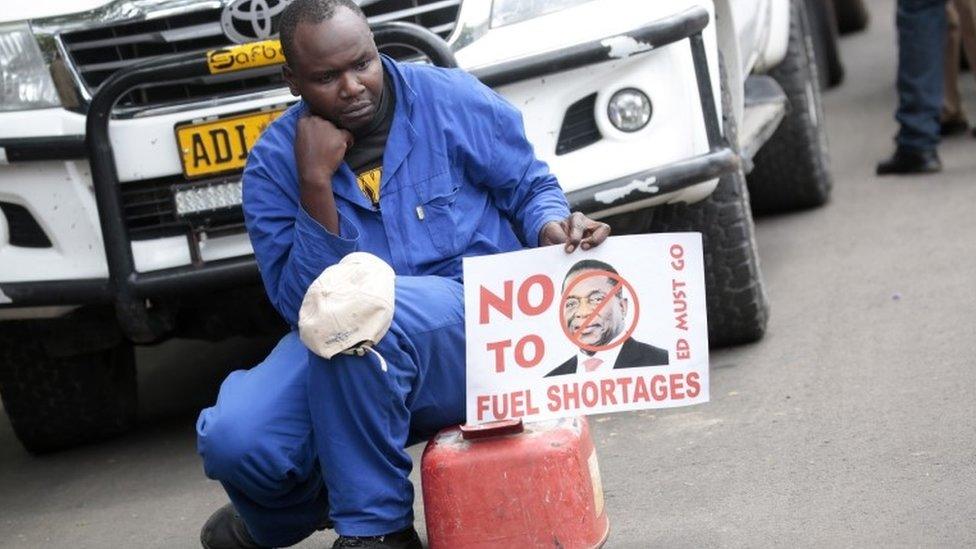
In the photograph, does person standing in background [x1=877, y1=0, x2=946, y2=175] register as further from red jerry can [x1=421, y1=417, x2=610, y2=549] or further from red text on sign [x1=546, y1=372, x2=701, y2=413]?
red jerry can [x1=421, y1=417, x2=610, y2=549]

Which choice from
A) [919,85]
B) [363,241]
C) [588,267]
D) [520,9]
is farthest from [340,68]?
[919,85]

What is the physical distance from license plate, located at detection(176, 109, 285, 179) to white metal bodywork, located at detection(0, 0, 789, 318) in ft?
0.10

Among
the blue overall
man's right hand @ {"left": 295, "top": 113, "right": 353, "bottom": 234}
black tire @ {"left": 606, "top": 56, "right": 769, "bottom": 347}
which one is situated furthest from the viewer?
black tire @ {"left": 606, "top": 56, "right": 769, "bottom": 347}

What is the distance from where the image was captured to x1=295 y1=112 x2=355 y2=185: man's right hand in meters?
3.75

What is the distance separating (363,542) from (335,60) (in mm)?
987

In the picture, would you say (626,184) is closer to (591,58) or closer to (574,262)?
(591,58)

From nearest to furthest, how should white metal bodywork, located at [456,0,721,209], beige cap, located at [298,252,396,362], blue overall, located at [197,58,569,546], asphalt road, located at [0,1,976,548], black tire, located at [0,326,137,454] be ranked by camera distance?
1. beige cap, located at [298,252,396,362]
2. blue overall, located at [197,58,569,546]
3. asphalt road, located at [0,1,976,548]
4. white metal bodywork, located at [456,0,721,209]
5. black tire, located at [0,326,137,454]

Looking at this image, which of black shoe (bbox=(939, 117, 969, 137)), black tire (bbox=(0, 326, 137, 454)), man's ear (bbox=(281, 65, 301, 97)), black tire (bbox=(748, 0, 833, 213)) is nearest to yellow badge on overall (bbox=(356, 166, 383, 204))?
man's ear (bbox=(281, 65, 301, 97))

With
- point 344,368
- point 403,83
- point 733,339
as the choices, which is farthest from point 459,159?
point 733,339

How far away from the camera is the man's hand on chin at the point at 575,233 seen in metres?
3.65

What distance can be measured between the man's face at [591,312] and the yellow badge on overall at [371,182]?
471mm

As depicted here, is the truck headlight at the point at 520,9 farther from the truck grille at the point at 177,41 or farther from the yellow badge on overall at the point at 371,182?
the yellow badge on overall at the point at 371,182

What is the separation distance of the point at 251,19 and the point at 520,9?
2.41 ft

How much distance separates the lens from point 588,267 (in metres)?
3.67
